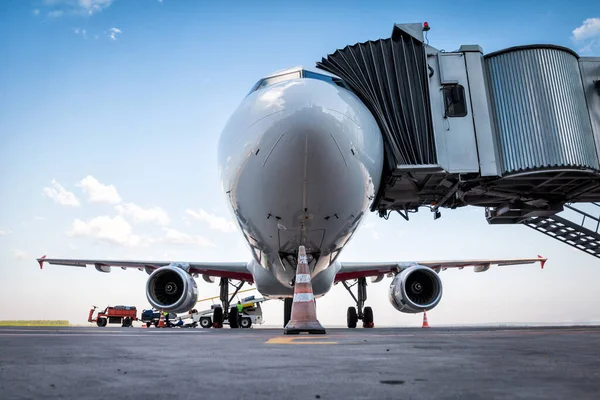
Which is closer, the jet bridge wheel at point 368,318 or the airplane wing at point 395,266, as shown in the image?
the airplane wing at point 395,266

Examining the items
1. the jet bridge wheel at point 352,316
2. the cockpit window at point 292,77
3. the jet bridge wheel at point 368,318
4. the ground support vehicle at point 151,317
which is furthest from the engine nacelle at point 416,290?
the ground support vehicle at point 151,317

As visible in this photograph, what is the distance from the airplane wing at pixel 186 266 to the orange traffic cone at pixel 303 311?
721 cm

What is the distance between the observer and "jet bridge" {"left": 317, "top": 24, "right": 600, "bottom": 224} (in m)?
9.55

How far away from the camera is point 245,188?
5949mm

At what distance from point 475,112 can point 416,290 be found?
448cm

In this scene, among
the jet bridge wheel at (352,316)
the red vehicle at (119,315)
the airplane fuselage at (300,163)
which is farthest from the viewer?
the red vehicle at (119,315)

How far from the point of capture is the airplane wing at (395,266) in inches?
573

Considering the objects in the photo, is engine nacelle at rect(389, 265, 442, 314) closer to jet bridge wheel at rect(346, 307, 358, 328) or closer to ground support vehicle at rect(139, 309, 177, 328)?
jet bridge wheel at rect(346, 307, 358, 328)

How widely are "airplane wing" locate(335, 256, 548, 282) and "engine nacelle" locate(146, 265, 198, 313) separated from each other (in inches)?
215

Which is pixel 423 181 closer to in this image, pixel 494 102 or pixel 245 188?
pixel 494 102

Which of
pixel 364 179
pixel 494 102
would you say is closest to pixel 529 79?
pixel 494 102

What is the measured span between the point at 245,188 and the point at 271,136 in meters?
0.99

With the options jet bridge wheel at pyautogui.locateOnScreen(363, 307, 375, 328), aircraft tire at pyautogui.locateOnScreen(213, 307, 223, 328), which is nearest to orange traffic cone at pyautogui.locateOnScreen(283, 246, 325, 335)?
aircraft tire at pyautogui.locateOnScreen(213, 307, 223, 328)

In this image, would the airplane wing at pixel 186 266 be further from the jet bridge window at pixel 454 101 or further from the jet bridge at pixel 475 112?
the jet bridge window at pixel 454 101
